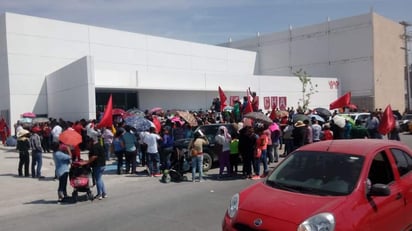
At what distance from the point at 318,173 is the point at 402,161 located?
1.32 meters

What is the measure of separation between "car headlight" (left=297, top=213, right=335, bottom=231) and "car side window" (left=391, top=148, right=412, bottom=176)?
1737 mm

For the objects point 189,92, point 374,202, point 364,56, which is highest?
point 364,56

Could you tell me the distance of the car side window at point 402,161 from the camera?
5629 mm

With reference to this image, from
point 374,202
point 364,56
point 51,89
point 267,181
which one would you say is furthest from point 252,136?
point 364,56

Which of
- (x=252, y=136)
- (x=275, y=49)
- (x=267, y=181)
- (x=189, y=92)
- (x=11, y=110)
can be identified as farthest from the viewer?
(x=275, y=49)

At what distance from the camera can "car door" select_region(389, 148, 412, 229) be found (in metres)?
5.29

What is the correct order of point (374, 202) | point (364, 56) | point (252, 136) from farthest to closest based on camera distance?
point (364, 56)
point (252, 136)
point (374, 202)

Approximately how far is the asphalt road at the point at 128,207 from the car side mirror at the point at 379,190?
3.29 meters

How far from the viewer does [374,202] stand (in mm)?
4848

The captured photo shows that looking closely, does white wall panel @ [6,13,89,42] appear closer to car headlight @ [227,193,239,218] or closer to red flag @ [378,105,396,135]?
red flag @ [378,105,396,135]

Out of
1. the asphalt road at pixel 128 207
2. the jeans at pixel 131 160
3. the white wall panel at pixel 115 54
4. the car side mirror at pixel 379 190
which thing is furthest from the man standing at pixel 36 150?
the white wall panel at pixel 115 54

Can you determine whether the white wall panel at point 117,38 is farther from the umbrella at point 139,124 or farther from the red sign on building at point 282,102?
the umbrella at point 139,124

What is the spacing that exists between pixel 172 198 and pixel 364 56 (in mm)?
42954

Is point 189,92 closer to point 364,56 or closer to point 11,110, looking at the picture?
point 11,110
